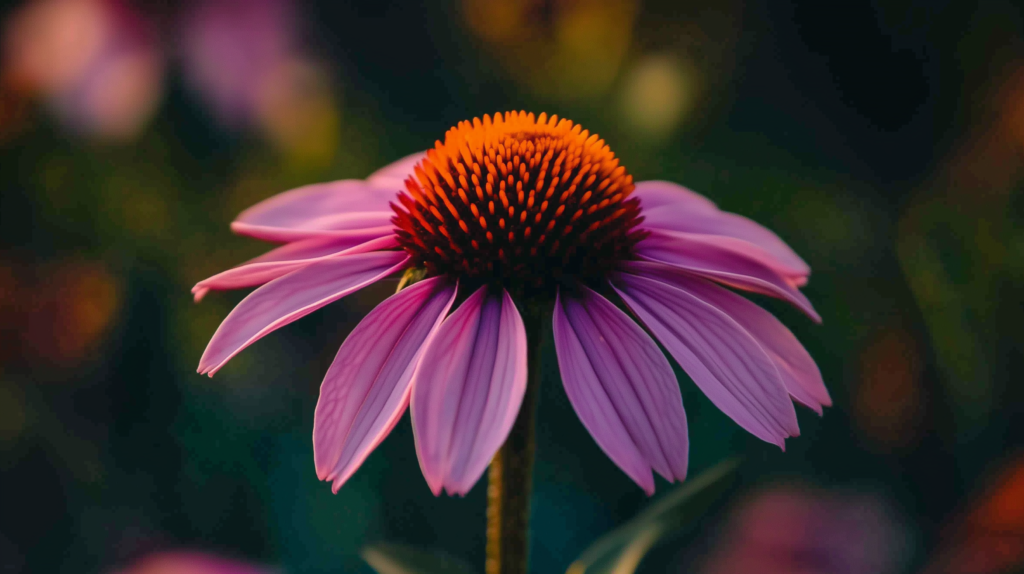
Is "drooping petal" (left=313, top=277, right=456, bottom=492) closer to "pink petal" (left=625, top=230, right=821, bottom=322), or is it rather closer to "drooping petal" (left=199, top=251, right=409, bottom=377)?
"drooping petal" (left=199, top=251, right=409, bottom=377)

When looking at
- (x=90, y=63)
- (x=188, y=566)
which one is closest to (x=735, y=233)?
(x=188, y=566)

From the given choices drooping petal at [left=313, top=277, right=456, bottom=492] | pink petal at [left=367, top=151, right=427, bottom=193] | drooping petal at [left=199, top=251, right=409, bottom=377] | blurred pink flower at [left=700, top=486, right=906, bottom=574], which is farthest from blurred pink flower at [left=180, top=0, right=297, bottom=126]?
blurred pink flower at [left=700, top=486, right=906, bottom=574]

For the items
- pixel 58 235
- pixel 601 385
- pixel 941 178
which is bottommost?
pixel 58 235

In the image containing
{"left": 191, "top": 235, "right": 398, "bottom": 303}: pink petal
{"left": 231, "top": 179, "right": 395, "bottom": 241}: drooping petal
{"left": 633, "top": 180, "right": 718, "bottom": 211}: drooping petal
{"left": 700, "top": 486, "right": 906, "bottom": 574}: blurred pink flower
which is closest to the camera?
{"left": 191, "top": 235, "right": 398, "bottom": 303}: pink petal

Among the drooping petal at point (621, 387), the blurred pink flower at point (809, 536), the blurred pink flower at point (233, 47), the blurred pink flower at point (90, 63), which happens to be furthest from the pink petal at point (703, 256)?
the blurred pink flower at point (90, 63)

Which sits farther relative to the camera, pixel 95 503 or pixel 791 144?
pixel 791 144

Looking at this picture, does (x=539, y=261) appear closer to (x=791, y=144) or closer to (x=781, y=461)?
(x=781, y=461)

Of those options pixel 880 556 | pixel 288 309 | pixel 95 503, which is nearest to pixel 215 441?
pixel 95 503
